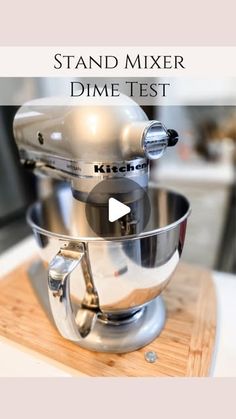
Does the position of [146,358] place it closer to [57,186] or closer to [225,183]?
[57,186]

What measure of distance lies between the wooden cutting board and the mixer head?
19 cm

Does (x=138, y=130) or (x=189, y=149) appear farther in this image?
(x=189, y=149)

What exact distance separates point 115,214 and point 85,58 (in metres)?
0.21

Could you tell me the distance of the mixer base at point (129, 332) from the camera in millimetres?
368

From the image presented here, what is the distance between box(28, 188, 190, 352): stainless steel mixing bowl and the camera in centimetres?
30

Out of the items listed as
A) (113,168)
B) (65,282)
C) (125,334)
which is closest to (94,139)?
(113,168)

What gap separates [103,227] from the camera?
355 millimetres

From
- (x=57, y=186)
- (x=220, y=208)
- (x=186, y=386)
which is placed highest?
(x=57, y=186)

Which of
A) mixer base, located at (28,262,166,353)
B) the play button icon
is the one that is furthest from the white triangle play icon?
mixer base, located at (28,262,166,353)

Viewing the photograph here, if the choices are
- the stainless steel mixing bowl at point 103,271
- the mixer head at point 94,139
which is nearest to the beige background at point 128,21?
the mixer head at point 94,139

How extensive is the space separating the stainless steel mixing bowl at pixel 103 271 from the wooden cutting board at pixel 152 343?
0.04 m

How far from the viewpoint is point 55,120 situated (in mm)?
318

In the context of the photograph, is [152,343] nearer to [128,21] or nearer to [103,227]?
[103,227]

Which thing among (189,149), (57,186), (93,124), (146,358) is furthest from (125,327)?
(189,149)
